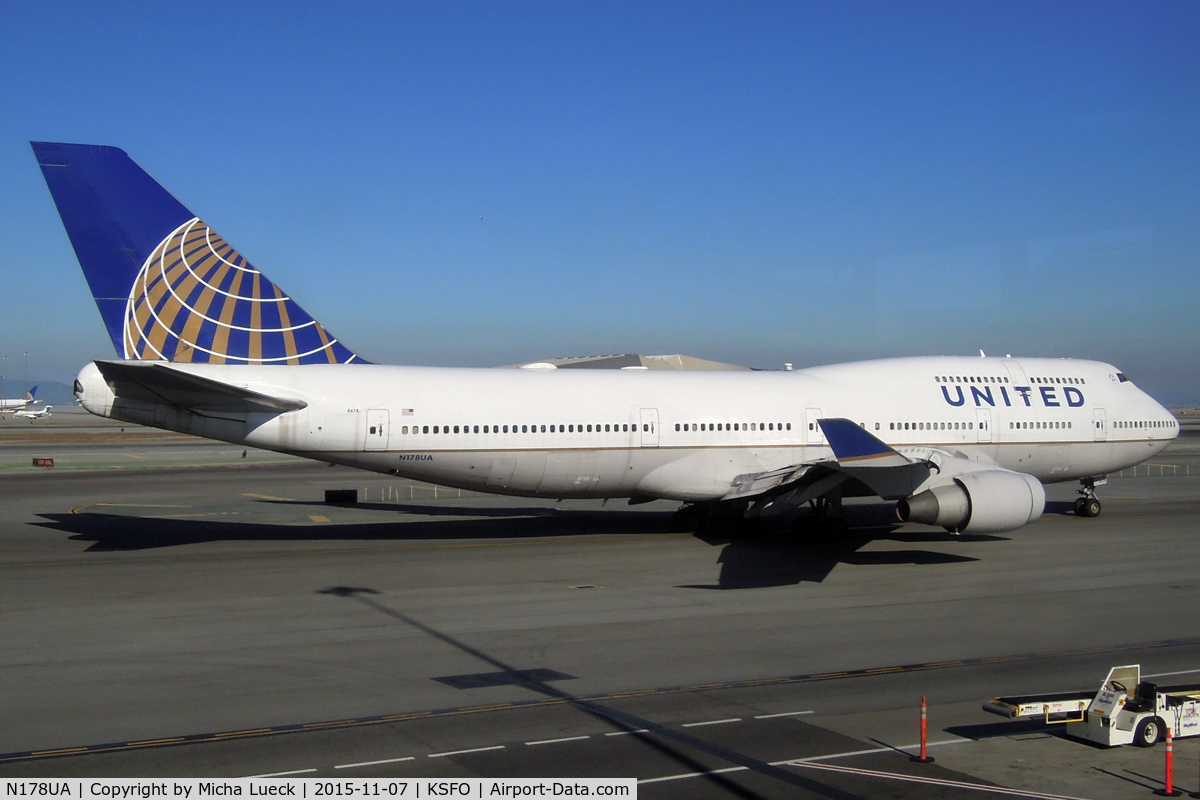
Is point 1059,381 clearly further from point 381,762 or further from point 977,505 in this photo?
point 381,762

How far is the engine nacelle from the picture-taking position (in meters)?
21.5

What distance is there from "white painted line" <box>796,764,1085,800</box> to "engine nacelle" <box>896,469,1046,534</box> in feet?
41.1

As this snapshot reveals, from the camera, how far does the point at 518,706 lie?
11844 millimetres

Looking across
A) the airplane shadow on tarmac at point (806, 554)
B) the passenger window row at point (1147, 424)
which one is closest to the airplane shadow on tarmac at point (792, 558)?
the airplane shadow on tarmac at point (806, 554)

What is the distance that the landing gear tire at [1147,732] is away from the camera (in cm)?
1020

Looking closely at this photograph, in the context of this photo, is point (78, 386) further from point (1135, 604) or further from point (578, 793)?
point (1135, 604)

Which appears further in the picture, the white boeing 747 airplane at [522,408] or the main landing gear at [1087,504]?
the main landing gear at [1087,504]

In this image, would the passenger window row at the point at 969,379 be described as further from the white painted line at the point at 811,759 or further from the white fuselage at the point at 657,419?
the white painted line at the point at 811,759

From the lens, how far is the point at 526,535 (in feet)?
88.4

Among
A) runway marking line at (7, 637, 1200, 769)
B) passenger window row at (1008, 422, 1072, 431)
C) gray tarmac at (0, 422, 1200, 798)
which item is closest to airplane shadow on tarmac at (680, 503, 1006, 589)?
gray tarmac at (0, 422, 1200, 798)

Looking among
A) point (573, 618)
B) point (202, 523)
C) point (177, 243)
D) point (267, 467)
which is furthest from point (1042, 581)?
point (267, 467)

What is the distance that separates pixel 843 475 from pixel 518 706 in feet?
43.3

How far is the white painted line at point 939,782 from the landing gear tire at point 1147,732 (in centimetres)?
188

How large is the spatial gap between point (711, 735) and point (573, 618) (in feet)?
20.9
